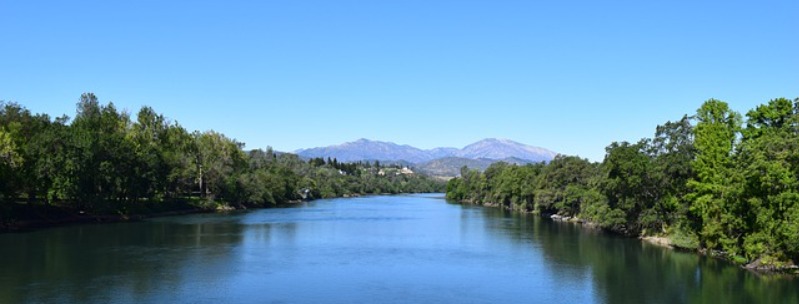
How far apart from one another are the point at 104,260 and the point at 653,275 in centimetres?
3899

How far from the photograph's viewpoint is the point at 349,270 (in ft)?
148

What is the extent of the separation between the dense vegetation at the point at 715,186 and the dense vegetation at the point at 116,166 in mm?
58526

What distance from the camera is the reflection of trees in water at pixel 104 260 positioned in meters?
36.0

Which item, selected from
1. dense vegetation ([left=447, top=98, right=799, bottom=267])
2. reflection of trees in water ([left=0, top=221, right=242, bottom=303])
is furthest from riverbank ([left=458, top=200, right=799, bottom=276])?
reflection of trees in water ([left=0, top=221, right=242, bottom=303])

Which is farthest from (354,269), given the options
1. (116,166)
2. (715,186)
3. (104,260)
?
(116,166)

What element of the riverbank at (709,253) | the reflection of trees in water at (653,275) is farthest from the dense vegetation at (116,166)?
the riverbank at (709,253)

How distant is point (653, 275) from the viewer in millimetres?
44250

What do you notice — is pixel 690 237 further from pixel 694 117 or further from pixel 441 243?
pixel 441 243

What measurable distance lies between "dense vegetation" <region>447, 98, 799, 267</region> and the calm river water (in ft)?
7.66

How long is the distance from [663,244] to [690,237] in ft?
16.4

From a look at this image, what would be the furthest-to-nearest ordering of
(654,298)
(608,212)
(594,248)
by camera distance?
(608,212)
(594,248)
(654,298)

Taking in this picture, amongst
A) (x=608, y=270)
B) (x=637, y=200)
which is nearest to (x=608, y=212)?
(x=637, y=200)

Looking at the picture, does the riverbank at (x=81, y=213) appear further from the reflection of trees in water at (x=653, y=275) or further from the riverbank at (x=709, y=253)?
the riverbank at (x=709, y=253)

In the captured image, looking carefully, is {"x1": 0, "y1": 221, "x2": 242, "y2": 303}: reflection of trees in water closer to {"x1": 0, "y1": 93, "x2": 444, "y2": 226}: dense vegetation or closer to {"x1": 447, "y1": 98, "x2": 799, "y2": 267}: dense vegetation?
{"x1": 0, "y1": 93, "x2": 444, "y2": 226}: dense vegetation
